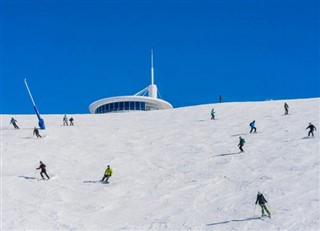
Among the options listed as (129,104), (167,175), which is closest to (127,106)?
(129,104)

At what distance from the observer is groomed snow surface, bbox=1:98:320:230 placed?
71.1ft

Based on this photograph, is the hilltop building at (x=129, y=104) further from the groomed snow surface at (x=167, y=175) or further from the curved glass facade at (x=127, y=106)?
the groomed snow surface at (x=167, y=175)

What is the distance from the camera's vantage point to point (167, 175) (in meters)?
28.0

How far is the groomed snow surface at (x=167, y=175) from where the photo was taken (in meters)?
21.7

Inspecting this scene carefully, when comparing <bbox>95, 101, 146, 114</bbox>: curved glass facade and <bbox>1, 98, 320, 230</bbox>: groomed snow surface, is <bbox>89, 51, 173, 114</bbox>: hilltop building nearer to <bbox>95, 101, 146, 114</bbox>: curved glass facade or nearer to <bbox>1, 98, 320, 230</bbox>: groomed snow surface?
<bbox>95, 101, 146, 114</bbox>: curved glass facade

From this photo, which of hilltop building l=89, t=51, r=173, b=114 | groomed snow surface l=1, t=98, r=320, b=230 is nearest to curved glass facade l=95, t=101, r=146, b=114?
hilltop building l=89, t=51, r=173, b=114

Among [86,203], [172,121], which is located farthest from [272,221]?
[172,121]

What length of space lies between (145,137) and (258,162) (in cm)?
1233

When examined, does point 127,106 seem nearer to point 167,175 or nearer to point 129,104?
point 129,104

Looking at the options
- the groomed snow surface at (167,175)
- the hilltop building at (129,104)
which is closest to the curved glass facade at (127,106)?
the hilltop building at (129,104)

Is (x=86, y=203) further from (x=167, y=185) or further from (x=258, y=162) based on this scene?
(x=258, y=162)

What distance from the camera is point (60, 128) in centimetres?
4312

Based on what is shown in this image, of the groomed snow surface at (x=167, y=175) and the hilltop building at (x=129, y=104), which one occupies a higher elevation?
the hilltop building at (x=129, y=104)

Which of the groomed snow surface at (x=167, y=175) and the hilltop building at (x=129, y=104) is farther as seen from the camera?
the hilltop building at (x=129, y=104)
